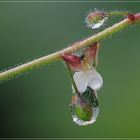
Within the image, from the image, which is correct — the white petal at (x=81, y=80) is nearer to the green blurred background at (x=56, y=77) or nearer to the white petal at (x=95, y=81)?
the white petal at (x=95, y=81)

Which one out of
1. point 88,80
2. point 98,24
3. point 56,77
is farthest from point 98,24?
point 56,77

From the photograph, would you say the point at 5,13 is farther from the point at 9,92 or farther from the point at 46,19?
the point at 9,92

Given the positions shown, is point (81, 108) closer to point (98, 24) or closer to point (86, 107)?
point (86, 107)

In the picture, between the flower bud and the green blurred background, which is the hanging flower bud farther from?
the green blurred background

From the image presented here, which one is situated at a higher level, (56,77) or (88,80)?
(56,77)

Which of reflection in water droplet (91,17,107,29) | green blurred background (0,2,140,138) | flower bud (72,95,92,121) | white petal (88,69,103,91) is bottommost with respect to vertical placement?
flower bud (72,95,92,121)

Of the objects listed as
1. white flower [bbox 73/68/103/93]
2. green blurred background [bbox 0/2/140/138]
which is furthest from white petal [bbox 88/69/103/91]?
green blurred background [bbox 0/2/140/138]

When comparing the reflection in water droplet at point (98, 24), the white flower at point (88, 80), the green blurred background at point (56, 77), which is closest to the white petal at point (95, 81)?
the white flower at point (88, 80)
